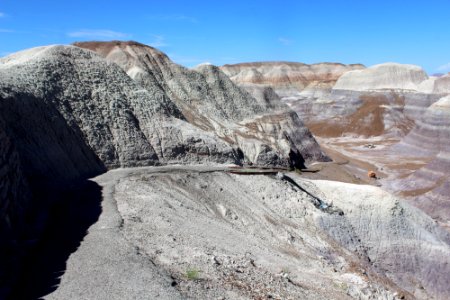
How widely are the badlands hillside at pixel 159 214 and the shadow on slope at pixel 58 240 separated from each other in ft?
0.19

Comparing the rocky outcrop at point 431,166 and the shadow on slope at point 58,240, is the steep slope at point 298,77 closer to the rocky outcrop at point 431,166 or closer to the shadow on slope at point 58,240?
the rocky outcrop at point 431,166

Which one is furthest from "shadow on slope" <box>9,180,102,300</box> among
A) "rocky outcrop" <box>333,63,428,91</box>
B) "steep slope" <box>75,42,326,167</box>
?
"rocky outcrop" <box>333,63,428,91</box>

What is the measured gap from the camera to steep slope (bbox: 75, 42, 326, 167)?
151 feet

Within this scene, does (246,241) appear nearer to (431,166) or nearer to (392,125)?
(431,166)

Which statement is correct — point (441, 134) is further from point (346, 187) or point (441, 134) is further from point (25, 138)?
point (25, 138)

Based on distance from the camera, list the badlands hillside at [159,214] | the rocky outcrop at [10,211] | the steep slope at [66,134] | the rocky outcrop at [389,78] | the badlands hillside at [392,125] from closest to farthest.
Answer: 1. the rocky outcrop at [10,211]
2. the badlands hillside at [159,214]
3. the steep slope at [66,134]
4. the badlands hillside at [392,125]
5. the rocky outcrop at [389,78]

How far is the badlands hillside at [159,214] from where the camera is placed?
44.9ft

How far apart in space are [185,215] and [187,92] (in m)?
32.2

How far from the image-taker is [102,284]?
12.2 metres

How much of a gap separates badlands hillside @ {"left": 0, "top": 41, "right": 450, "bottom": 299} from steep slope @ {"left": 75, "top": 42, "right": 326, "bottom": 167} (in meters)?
3.59

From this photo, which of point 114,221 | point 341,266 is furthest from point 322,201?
point 114,221

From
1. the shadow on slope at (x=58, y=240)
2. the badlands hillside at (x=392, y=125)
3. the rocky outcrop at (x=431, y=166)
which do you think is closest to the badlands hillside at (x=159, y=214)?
the shadow on slope at (x=58, y=240)

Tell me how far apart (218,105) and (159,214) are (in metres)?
33.8

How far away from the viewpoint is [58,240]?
51.0 ft
